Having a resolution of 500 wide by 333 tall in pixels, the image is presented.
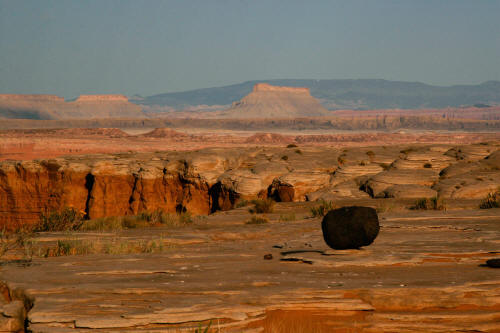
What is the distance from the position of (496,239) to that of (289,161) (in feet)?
66.6

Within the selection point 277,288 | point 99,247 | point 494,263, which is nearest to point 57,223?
point 99,247

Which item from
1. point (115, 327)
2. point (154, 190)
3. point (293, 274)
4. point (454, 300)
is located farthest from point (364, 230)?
point (154, 190)

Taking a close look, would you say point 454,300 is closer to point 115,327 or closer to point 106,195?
point 115,327

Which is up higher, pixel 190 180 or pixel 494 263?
pixel 190 180

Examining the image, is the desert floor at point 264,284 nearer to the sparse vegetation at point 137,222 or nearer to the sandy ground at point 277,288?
the sandy ground at point 277,288

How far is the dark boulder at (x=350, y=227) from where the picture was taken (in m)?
10.0

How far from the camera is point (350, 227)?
10.1 metres

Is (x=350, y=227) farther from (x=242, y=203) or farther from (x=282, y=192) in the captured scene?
(x=282, y=192)

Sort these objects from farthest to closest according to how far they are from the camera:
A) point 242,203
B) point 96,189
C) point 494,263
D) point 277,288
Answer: point 96,189 → point 242,203 → point 494,263 → point 277,288

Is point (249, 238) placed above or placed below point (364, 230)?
below

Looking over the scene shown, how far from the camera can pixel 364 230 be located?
1008cm

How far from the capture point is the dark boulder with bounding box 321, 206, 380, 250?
10.0 m

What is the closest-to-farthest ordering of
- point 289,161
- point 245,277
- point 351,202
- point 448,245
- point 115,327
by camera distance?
point 115,327 < point 245,277 < point 448,245 < point 351,202 < point 289,161

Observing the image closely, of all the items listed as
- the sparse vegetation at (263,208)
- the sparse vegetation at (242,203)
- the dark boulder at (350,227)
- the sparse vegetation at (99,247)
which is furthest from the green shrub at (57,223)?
the dark boulder at (350,227)
